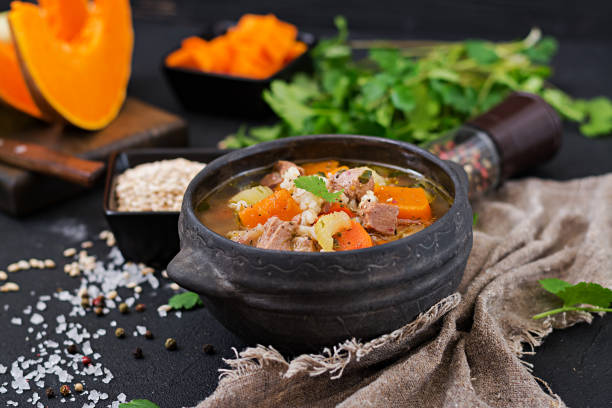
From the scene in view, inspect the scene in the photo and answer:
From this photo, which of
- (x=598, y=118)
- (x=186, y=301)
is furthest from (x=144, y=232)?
(x=598, y=118)

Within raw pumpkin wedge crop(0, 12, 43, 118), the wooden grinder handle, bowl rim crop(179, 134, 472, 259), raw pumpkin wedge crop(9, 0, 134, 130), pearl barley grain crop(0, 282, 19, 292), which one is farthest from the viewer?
raw pumpkin wedge crop(0, 12, 43, 118)

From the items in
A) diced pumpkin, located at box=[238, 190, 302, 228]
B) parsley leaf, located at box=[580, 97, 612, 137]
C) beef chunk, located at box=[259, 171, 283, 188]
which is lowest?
parsley leaf, located at box=[580, 97, 612, 137]

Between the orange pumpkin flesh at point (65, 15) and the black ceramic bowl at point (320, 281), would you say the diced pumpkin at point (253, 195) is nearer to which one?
the black ceramic bowl at point (320, 281)

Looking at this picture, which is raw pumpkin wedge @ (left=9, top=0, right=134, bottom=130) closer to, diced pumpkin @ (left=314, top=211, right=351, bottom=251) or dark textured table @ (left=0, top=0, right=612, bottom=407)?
dark textured table @ (left=0, top=0, right=612, bottom=407)

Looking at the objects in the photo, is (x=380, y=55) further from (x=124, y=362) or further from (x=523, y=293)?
(x=124, y=362)

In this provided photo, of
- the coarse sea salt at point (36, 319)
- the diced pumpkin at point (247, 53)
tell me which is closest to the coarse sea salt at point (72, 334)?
the coarse sea salt at point (36, 319)

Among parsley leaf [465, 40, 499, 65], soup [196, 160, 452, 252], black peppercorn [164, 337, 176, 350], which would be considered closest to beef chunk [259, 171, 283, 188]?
soup [196, 160, 452, 252]

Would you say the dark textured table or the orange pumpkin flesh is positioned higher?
the orange pumpkin flesh

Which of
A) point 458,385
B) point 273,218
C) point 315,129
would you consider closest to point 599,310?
point 458,385

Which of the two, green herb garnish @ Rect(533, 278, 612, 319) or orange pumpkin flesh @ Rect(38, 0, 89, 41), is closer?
green herb garnish @ Rect(533, 278, 612, 319)
